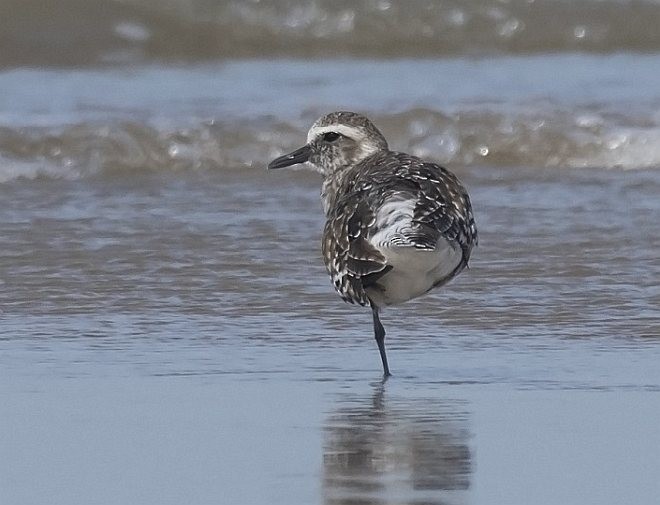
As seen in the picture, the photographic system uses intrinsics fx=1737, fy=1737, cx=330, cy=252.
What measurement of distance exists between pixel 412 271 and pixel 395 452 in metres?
0.78

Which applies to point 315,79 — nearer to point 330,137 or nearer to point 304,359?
point 330,137

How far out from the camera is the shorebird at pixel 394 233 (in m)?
4.62

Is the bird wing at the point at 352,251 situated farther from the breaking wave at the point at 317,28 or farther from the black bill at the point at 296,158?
the breaking wave at the point at 317,28

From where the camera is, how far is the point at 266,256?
6441mm

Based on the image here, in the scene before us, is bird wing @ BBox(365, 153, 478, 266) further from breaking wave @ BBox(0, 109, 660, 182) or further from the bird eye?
breaking wave @ BBox(0, 109, 660, 182)

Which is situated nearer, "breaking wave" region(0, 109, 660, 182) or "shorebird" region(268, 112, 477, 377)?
"shorebird" region(268, 112, 477, 377)

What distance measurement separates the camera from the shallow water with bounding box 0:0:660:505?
3.96 meters

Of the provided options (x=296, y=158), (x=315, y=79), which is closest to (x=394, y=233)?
(x=296, y=158)

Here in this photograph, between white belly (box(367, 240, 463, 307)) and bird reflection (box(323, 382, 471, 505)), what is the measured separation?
28 cm

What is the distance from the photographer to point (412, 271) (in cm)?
470

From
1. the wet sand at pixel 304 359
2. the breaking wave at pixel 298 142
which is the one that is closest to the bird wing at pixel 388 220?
the wet sand at pixel 304 359

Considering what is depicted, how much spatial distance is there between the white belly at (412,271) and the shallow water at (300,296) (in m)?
0.24

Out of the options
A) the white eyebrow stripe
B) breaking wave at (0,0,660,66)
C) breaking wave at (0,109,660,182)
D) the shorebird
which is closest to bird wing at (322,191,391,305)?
the shorebird

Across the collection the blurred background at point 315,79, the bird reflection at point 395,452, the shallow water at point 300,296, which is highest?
the blurred background at point 315,79
